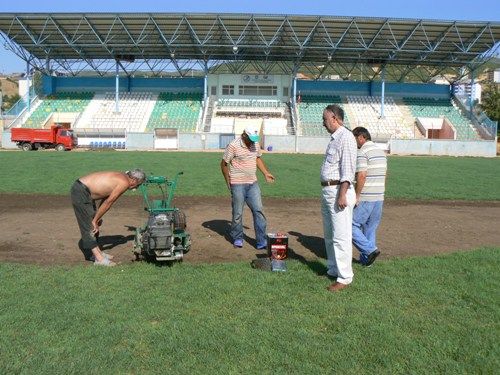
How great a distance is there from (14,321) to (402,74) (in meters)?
54.4

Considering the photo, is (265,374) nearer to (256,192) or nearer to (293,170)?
(256,192)

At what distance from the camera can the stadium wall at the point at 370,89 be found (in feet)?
180

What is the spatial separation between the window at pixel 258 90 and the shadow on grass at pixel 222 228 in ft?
146

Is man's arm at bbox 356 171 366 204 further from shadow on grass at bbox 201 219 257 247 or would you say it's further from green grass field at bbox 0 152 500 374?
shadow on grass at bbox 201 219 257 247

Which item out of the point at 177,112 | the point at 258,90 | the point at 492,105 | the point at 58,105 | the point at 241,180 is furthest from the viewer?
the point at 492,105

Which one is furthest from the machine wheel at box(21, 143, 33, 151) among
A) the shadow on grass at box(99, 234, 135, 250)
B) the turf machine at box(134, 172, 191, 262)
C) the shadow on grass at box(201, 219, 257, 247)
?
the turf machine at box(134, 172, 191, 262)

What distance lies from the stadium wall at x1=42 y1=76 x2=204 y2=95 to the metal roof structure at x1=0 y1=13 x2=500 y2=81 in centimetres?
140

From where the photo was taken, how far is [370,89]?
5500 centimetres

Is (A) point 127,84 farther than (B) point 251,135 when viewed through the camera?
Yes

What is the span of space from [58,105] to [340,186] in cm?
5243

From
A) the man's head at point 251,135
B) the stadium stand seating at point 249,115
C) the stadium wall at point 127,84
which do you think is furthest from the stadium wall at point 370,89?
the man's head at point 251,135

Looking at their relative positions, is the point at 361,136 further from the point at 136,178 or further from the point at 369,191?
the point at 136,178

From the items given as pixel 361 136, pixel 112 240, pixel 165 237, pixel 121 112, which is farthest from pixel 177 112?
pixel 165 237

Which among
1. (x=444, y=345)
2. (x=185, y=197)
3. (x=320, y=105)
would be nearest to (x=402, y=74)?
(x=320, y=105)
